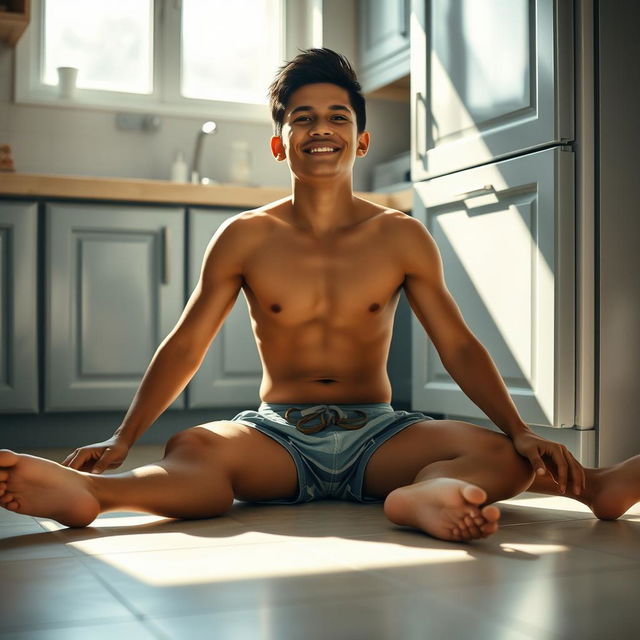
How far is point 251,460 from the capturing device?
166 cm

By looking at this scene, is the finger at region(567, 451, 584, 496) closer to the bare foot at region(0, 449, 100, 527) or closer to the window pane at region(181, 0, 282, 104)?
the bare foot at region(0, 449, 100, 527)

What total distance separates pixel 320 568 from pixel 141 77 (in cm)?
300

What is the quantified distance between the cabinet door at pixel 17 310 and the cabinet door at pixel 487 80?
3.86 ft

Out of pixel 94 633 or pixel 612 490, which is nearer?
pixel 94 633

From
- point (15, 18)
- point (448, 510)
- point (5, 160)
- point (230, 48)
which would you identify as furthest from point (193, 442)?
point (230, 48)

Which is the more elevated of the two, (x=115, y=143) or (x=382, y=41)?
(x=382, y=41)

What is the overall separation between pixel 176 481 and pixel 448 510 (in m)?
0.46

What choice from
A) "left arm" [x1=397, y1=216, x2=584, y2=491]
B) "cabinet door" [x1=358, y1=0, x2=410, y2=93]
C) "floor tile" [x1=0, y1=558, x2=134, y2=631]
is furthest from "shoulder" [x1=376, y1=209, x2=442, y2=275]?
"cabinet door" [x1=358, y1=0, x2=410, y2=93]

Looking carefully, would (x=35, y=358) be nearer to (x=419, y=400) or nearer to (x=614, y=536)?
(x=419, y=400)

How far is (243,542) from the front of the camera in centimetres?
137

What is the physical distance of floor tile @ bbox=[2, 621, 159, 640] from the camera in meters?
0.89

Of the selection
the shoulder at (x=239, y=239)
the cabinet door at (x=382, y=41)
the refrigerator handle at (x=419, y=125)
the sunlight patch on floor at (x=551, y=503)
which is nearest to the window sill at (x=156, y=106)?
the cabinet door at (x=382, y=41)

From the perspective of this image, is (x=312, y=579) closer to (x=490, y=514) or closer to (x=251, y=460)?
(x=490, y=514)

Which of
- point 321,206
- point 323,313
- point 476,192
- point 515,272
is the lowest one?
point 323,313
